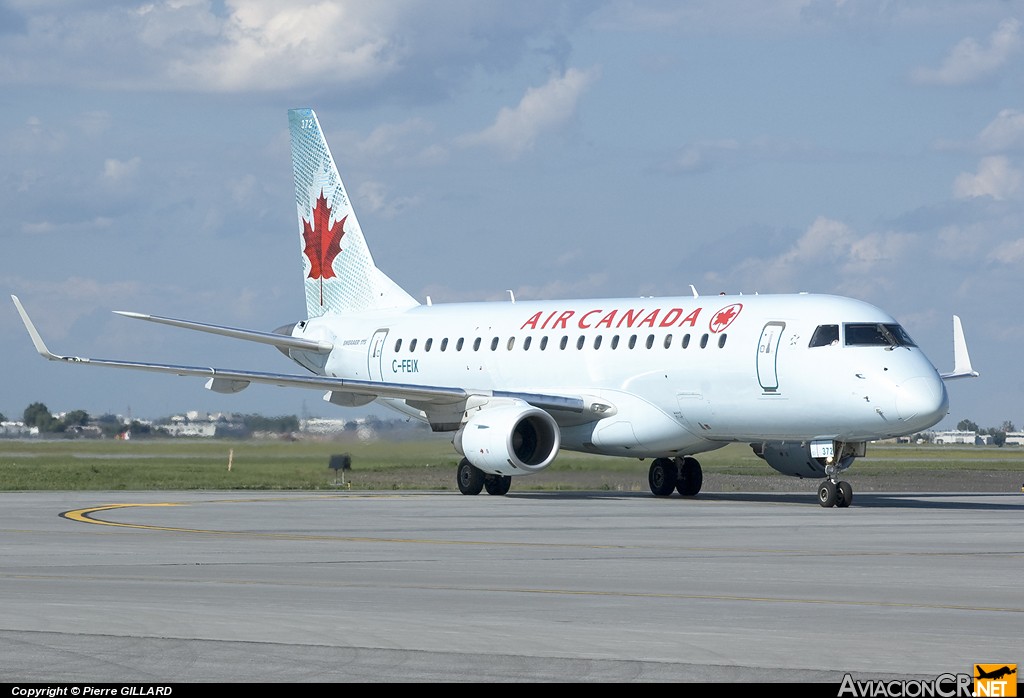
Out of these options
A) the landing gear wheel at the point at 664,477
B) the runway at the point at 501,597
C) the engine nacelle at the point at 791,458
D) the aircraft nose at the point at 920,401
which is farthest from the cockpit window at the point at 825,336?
the landing gear wheel at the point at 664,477

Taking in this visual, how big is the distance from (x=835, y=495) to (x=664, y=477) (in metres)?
6.93

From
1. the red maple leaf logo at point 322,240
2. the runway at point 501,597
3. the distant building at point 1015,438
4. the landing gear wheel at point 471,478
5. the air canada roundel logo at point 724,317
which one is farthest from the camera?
the distant building at point 1015,438

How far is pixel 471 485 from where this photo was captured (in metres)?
37.4

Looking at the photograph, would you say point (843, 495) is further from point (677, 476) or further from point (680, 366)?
point (677, 476)

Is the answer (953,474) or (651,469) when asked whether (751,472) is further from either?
(651,469)

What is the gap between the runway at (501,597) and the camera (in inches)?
420

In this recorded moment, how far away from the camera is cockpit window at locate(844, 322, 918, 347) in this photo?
31.9m

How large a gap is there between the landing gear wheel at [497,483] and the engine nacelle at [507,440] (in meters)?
1.70

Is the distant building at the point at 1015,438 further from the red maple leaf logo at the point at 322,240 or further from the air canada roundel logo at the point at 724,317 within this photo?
the air canada roundel logo at the point at 724,317

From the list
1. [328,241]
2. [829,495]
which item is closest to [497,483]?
[829,495]

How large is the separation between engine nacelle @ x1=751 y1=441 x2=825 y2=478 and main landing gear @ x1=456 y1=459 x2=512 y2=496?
5678mm

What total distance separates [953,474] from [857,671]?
1875 inches

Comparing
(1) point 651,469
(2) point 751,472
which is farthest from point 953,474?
(1) point 651,469

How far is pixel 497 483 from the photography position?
3772 cm
